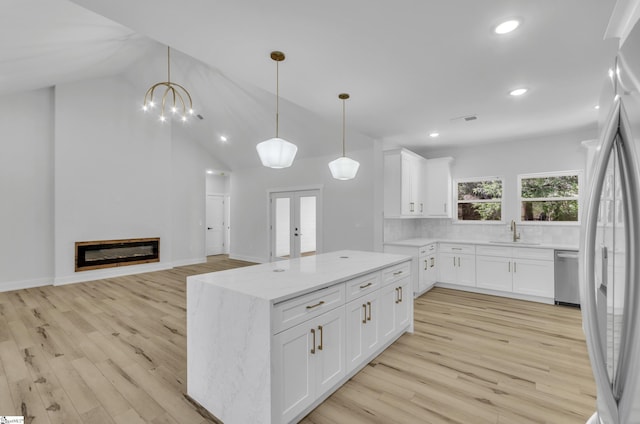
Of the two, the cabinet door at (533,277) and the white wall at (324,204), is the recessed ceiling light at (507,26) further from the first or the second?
the cabinet door at (533,277)

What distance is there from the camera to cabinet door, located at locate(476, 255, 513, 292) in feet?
15.6

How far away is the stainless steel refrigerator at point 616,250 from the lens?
597mm

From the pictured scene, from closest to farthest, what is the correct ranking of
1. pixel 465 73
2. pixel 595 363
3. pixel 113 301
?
pixel 595 363 < pixel 465 73 < pixel 113 301

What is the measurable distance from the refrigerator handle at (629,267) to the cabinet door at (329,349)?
1620mm

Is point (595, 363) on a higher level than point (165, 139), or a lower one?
lower

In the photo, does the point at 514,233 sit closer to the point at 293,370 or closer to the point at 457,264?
the point at 457,264

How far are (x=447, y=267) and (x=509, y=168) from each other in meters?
2.03

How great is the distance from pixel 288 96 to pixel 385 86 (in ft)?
3.56

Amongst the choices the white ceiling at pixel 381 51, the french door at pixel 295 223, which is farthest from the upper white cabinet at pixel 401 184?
the french door at pixel 295 223

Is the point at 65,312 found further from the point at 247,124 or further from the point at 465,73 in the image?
the point at 465,73

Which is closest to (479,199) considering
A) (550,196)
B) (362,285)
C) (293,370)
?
(550,196)

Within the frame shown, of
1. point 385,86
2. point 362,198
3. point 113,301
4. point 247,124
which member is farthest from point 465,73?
point 113,301

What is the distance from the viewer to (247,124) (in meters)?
6.41

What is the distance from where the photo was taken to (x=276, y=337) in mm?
1759
